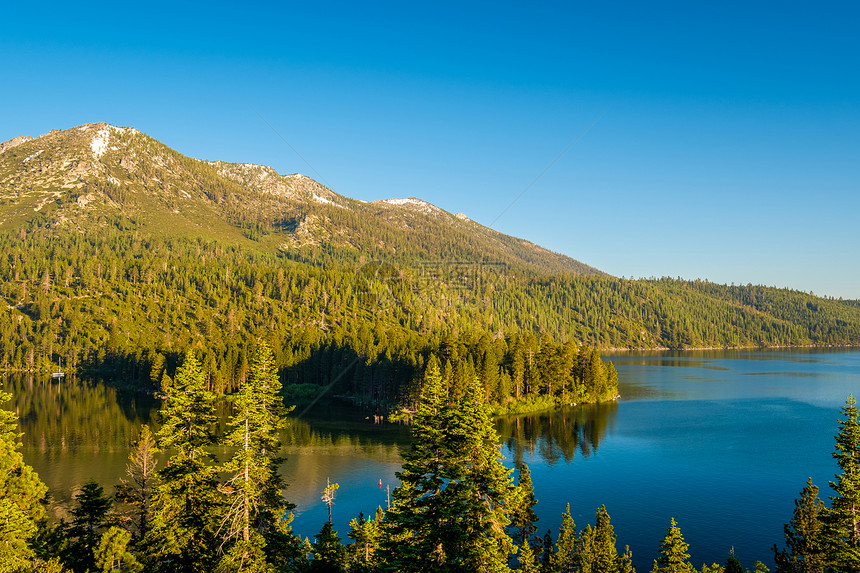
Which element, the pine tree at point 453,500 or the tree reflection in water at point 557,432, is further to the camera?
the tree reflection in water at point 557,432

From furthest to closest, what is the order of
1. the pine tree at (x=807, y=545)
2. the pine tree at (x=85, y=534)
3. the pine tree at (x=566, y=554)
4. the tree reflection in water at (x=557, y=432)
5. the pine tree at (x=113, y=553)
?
the tree reflection in water at (x=557, y=432) < the pine tree at (x=566, y=554) < the pine tree at (x=807, y=545) < the pine tree at (x=85, y=534) < the pine tree at (x=113, y=553)

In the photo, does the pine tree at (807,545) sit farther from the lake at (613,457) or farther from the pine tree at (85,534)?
the pine tree at (85,534)

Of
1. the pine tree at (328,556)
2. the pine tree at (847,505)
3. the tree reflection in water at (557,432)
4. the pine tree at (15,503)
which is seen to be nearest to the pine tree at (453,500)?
the pine tree at (328,556)

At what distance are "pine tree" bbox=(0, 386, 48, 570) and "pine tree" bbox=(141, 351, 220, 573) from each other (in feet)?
19.9

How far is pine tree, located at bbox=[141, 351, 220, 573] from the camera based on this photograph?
3050 centimetres

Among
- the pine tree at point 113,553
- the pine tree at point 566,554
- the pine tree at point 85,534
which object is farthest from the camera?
the pine tree at point 566,554

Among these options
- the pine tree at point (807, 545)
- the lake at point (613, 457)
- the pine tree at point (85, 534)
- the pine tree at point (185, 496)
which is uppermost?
the pine tree at point (185, 496)

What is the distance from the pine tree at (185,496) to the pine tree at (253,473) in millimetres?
1623

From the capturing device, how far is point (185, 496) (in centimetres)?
3152

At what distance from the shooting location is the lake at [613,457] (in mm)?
61625

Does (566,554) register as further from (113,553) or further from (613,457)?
(613,457)

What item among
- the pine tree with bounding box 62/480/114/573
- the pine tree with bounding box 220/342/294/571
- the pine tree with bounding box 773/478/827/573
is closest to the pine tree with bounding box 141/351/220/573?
the pine tree with bounding box 220/342/294/571

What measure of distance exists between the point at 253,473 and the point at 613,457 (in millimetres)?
72539

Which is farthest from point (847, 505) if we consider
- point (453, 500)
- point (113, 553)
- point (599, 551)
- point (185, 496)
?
point (113, 553)
